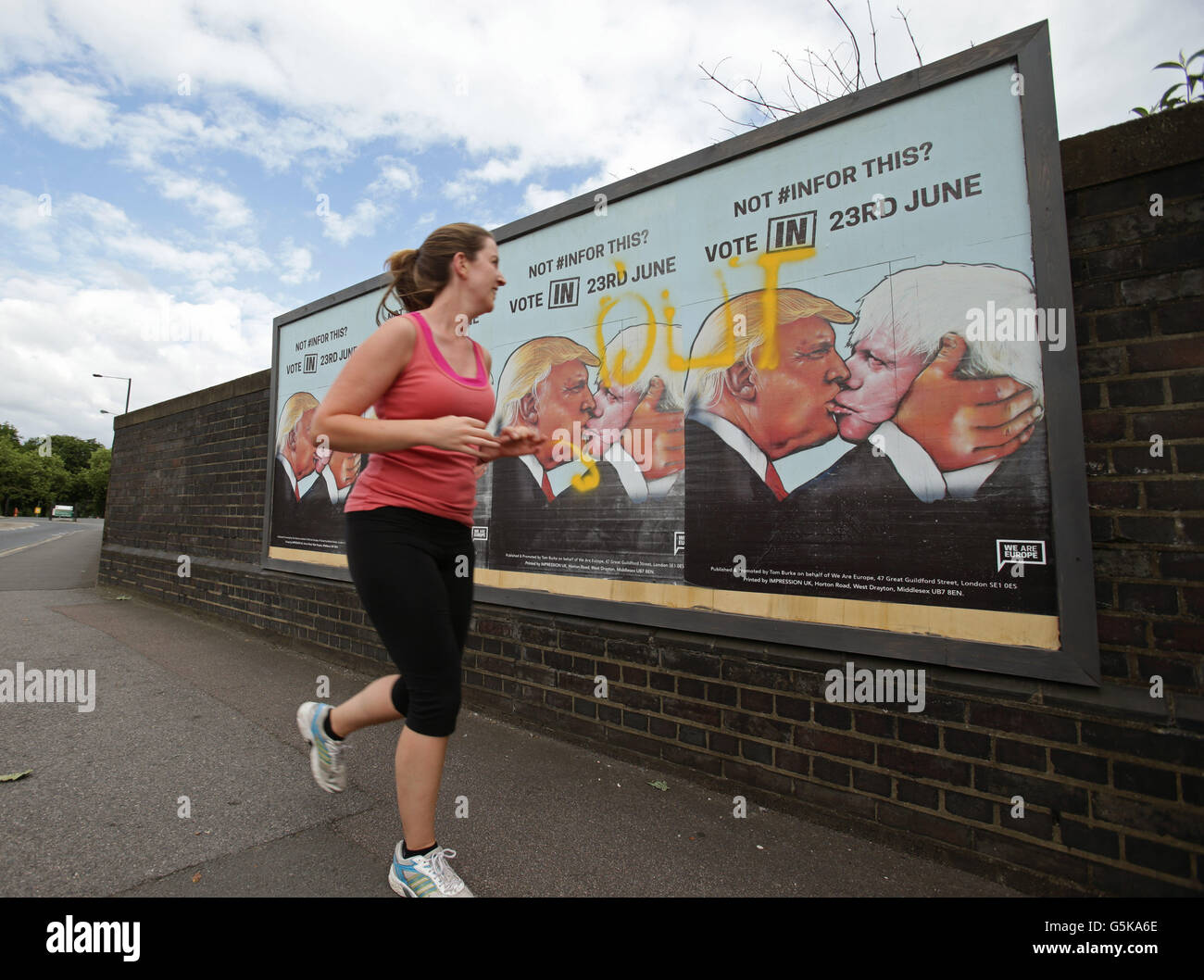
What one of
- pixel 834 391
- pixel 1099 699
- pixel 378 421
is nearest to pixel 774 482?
pixel 834 391

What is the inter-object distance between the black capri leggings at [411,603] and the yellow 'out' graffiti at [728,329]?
70.0 inches

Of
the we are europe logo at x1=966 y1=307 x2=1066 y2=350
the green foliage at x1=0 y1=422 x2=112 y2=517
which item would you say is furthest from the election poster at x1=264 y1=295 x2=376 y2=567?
the green foliage at x1=0 y1=422 x2=112 y2=517

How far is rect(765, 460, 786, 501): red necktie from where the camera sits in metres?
2.89

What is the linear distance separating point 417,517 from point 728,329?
1.88m

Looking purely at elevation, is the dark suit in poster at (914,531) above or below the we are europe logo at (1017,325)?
below

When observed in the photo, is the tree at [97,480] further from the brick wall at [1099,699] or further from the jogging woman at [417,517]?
the brick wall at [1099,699]

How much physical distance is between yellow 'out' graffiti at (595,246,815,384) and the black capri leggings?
70.0 inches

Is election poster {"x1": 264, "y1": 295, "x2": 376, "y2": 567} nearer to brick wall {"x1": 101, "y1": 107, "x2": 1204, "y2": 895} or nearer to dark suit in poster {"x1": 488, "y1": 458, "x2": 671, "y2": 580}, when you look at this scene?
dark suit in poster {"x1": 488, "y1": 458, "x2": 671, "y2": 580}

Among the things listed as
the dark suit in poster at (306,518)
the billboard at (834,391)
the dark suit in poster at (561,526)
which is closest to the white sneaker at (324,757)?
the billboard at (834,391)

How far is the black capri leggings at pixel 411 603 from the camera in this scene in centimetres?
187

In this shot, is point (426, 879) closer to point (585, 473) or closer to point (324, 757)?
point (324, 757)

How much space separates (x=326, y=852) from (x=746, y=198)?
10.8 ft

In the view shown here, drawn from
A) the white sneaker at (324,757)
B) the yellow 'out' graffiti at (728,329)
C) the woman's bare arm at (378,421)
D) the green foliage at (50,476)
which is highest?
the green foliage at (50,476)
